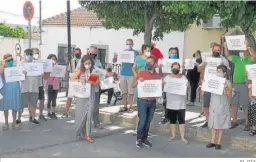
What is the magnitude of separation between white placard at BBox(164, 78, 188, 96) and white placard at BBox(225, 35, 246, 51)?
137cm

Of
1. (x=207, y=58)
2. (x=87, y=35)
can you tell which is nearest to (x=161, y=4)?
(x=207, y=58)

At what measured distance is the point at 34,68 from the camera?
9469 millimetres

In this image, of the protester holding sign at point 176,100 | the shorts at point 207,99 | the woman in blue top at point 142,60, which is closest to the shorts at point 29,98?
the woman in blue top at point 142,60

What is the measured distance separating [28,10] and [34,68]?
388 cm

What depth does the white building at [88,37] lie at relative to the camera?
703 inches

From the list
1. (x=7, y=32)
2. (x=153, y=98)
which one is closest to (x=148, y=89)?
(x=153, y=98)

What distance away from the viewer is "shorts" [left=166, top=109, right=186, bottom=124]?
8.08 meters

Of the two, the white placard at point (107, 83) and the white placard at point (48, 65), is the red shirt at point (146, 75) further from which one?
the white placard at point (107, 83)

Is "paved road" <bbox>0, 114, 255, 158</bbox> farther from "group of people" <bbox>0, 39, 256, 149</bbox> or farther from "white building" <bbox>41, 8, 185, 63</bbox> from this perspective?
"white building" <bbox>41, 8, 185, 63</bbox>

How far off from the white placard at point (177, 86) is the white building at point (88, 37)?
8849 mm

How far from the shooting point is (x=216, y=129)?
7812 mm

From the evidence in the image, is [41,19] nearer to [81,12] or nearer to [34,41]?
[81,12]

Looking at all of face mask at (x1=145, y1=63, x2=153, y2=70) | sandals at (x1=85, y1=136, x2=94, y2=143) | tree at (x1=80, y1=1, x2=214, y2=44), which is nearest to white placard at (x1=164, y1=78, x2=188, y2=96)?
face mask at (x1=145, y1=63, x2=153, y2=70)

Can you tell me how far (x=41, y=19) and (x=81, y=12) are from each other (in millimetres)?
2342
